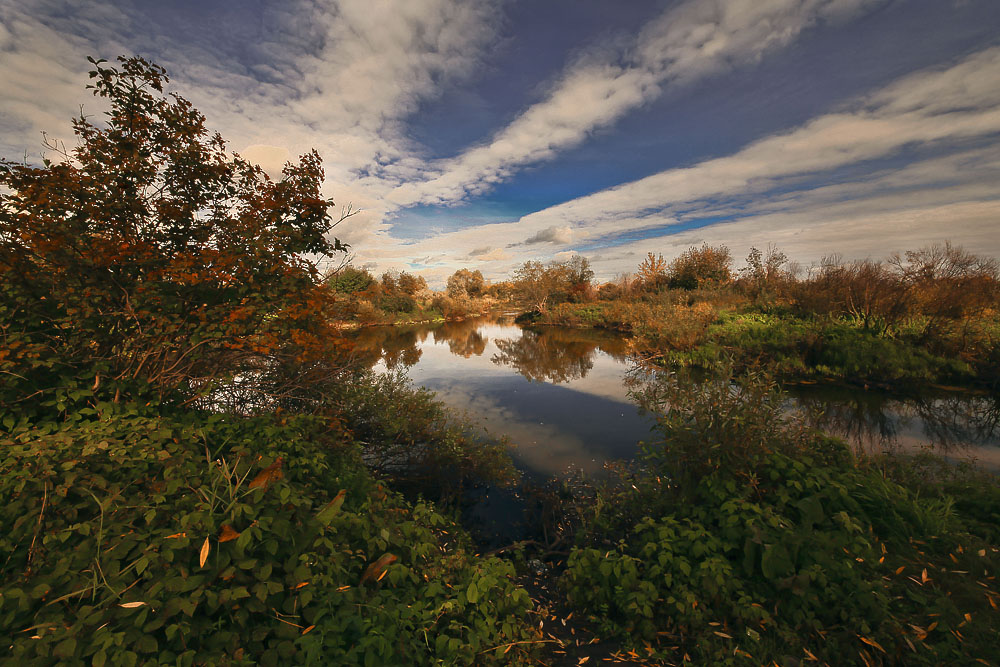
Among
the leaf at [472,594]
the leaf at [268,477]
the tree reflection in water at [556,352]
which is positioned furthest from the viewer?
the tree reflection in water at [556,352]

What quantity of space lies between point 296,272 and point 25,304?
304cm

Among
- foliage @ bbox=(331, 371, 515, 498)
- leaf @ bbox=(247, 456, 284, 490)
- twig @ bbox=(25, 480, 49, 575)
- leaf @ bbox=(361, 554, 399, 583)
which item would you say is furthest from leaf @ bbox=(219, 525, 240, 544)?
foliage @ bbox=(331, 371, 515, 498)

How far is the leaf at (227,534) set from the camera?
2457 millimetres

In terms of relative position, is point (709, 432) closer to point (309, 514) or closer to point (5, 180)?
point (309, 514)

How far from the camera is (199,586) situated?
2301 millimetres

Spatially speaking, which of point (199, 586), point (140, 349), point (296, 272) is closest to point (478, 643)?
point (199, 586)

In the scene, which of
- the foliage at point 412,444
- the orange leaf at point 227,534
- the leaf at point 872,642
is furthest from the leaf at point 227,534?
the leaf at point 872,642

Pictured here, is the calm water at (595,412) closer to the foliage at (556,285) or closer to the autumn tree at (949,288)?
the autumn tree at (949,288)

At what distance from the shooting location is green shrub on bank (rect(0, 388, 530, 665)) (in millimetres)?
2107

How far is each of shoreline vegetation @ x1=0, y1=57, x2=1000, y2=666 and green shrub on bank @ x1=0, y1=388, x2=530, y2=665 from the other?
0.02m

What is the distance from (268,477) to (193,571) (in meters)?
0.73

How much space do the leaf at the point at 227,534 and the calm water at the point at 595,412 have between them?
588 centimetres

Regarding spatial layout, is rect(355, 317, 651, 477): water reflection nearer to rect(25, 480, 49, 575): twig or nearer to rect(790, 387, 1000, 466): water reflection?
rect(790, 387, 1000, 466): water reflection

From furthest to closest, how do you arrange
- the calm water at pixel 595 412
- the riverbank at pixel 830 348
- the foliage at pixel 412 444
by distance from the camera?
the riverbank at pixel 830 348 → the calm water at pixel 595 412 → the foliage at pixel 412 444
